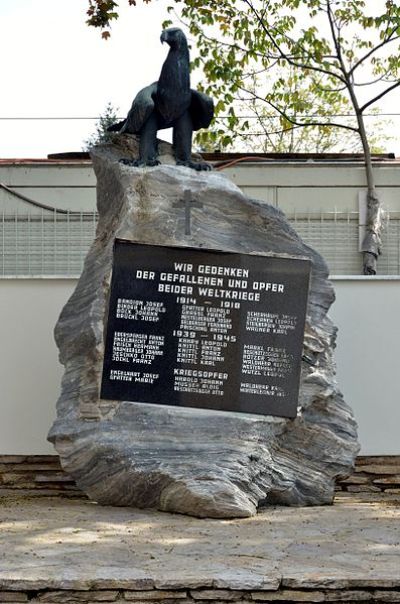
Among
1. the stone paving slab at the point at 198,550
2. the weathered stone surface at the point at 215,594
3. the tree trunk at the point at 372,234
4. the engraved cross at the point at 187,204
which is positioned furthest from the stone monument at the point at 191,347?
the tree trunk at the point at 372,234

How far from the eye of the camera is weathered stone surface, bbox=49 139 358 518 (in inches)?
341

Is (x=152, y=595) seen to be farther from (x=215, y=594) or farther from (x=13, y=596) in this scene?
(x=13, y=596)

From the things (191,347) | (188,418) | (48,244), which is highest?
(48,244)

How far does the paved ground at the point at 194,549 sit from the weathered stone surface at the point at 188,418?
0.20 m

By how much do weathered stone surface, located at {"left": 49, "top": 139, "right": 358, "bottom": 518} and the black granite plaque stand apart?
98 millimetres

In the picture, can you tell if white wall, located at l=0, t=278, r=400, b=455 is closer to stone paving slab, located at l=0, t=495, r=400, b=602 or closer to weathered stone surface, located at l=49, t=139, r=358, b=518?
weathered stone surface, located at l=49, t=139, r=358, b=518

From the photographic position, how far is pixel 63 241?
1295 centimetres

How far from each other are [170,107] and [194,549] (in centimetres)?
407

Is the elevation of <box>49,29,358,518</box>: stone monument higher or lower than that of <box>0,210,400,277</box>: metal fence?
lower

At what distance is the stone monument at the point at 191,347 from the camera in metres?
8.89

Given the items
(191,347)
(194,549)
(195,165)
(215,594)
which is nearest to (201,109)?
(195,165)

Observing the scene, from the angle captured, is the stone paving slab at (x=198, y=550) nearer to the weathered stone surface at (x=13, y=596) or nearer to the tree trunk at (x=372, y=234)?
the weathered stone surface at (x=13, y=596)

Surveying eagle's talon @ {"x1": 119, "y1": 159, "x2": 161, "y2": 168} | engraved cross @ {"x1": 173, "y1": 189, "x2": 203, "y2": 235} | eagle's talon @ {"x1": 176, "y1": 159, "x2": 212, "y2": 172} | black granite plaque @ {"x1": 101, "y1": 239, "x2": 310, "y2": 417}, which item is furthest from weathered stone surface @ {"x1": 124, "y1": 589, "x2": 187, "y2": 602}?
eagle's talon @ {"x1": 176, "y1": 159, "x2": 212, "y2": 172}

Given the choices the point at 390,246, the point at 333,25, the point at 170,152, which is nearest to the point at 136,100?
the point at 170,152
